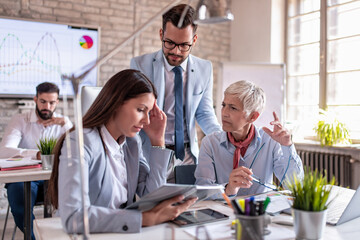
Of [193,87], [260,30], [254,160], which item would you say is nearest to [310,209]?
[254,160]

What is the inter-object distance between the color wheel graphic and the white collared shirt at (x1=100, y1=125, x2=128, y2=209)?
304 centimetres

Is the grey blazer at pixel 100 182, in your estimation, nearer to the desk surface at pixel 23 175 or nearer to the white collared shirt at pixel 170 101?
the white collared shirt at pixel 170 101

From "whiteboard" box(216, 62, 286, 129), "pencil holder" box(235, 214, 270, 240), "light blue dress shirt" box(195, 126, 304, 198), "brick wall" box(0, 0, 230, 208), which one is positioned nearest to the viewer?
"pencil holder" box(235, 214, 270, 240)

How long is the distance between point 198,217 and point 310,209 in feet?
1.32

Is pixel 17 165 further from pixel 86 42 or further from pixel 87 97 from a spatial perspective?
pixel 86 42

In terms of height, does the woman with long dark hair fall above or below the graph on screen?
below

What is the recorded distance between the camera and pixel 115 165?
1.45 meters

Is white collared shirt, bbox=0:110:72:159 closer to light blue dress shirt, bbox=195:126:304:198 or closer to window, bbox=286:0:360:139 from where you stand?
light blue dress shirt, bbox=195:126:304:198

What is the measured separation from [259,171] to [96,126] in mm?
912

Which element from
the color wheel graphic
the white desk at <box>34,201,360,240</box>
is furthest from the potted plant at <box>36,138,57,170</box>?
the color wheel graphic

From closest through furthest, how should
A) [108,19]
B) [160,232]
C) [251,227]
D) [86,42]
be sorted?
[251,227] < [160,232] < [86,42] < [108,19]

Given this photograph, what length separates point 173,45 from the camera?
196 centimetres

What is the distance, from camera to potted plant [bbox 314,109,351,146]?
3.84 metres

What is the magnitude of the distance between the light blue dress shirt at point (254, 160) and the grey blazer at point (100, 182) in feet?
1.12
